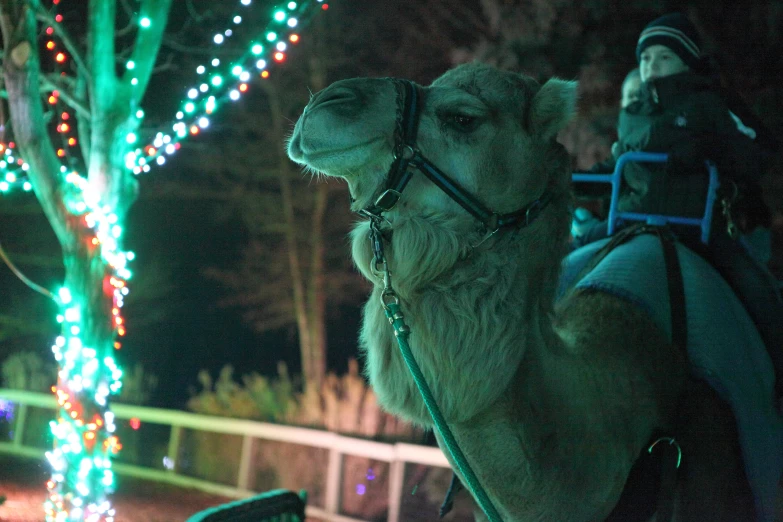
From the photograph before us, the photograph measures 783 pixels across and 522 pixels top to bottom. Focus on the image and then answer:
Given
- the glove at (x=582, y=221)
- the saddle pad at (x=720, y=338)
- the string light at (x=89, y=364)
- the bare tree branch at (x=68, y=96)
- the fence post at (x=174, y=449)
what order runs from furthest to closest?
1. the fence post at (x=174, y=449)
2. the bare tree branch at (x=68, y=96)
3. the string light at (x=89, y=364)
4. the glove at (x=582, y=221)
5. the saddle pad at (x=720, y=338)

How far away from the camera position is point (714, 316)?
10.6ft

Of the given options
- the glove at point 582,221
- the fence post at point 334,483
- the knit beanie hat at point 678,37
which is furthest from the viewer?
the fence post at point 334,483

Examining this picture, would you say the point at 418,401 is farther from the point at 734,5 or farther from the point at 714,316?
the point at 734,5

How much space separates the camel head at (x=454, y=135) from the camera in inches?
91.6

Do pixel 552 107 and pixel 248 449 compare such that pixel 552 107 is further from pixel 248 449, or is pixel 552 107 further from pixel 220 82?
pixel 248 449

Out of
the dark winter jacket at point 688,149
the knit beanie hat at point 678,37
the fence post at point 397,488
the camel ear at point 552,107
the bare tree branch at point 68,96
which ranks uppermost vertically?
the knit beanie hat at point 678,37

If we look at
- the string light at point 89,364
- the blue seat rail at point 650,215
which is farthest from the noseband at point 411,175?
the string light at point 89,364

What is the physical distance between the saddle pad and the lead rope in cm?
116

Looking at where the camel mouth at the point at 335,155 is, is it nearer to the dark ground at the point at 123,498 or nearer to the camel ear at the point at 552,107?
the camel ear at the point at 552,107

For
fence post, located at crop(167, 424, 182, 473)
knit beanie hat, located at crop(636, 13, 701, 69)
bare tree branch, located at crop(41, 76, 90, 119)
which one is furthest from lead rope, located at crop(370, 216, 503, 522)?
fence post, located at crop(167, 424, 182, 473)

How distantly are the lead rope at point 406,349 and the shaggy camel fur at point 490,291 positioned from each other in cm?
4

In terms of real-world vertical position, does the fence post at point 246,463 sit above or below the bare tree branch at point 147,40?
below

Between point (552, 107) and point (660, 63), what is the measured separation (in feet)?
6.74

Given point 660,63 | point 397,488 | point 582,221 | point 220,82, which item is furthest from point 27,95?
point 397,488
